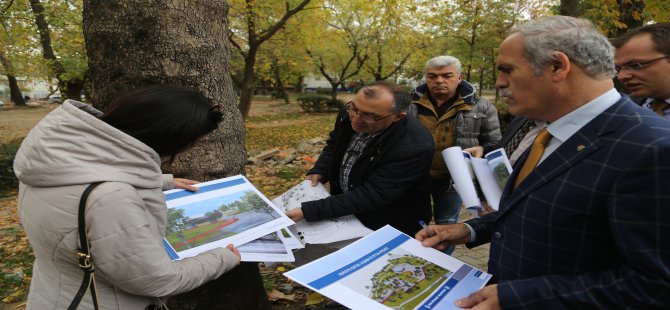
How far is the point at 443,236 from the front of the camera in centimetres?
185

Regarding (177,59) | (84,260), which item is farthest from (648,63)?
(84,260)

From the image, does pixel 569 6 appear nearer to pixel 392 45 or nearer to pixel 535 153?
pixel 535 153

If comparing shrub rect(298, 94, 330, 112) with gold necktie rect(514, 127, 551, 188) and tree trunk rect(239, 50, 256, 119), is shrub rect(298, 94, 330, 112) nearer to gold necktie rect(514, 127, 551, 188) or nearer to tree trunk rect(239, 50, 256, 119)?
tree trunk rect(239, 50, 256, 119)

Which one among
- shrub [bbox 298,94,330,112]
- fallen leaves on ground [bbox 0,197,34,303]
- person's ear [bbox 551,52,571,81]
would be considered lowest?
fallen leaves on ground [bbox 0,197,34,303]

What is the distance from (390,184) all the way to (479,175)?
53cm

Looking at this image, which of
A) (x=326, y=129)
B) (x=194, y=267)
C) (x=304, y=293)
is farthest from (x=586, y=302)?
(x=326, y=129)

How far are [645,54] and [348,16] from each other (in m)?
20.8

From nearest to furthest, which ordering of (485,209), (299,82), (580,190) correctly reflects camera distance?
(580,190) < (485,209) < (299,82)

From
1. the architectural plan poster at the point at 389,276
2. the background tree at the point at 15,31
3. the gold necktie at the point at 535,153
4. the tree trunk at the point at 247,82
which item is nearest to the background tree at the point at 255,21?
the tree trunk at the point at 247,82

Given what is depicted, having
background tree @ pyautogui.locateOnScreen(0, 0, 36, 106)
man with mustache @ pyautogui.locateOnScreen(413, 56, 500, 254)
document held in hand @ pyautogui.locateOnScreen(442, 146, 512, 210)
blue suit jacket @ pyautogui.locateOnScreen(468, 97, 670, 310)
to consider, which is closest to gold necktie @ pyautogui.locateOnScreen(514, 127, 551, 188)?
blue suit jacket @ pyautogui.locateOnScreen(468, 97, 670, 310)

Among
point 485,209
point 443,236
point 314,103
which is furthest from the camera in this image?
point 314,103

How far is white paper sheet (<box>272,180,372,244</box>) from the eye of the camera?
2.16 meters

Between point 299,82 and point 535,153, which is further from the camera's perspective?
point 299,82

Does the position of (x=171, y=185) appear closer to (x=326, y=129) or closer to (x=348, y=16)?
(x=326, y=129)
